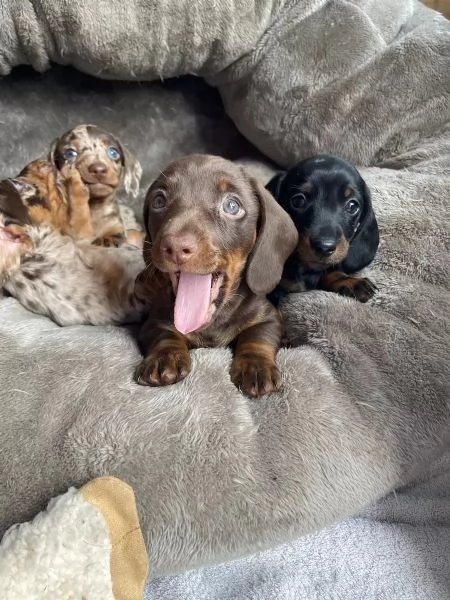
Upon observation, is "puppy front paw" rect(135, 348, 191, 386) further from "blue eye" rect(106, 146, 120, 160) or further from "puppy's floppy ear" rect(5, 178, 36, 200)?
"blue eye" rect(106, 146, 120, 160)

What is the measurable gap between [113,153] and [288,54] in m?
1.01

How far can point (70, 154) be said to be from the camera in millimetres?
2873

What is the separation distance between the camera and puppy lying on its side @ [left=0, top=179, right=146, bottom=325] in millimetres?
2385

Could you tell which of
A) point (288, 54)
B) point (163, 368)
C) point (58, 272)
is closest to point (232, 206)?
point (163, 368)

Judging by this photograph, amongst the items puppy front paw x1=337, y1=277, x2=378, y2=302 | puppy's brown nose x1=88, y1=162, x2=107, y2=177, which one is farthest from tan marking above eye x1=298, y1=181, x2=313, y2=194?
puppy's brown nose x1=88, y1=162, x2=107, y2=177

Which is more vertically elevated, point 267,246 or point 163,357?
point 267,246

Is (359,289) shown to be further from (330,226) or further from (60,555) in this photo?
(60,555)

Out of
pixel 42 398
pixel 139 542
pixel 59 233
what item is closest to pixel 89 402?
pixel 42 398

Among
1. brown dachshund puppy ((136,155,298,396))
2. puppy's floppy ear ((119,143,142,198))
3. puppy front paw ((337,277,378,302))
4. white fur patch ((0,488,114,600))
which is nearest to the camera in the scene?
white fur patch ((0,488,114,600))

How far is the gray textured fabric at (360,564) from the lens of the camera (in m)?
1.84

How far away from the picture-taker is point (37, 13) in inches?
103

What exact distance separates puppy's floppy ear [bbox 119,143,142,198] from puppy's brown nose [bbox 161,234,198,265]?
155 centimetres

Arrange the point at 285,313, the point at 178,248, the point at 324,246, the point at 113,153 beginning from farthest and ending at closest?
the point at 113,153 < the point at 285,313 < the point at 324,246 < the point at 178,248

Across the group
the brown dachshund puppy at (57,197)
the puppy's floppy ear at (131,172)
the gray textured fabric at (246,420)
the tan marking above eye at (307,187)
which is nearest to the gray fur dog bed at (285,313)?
the gray textured fabric at (246,420)
